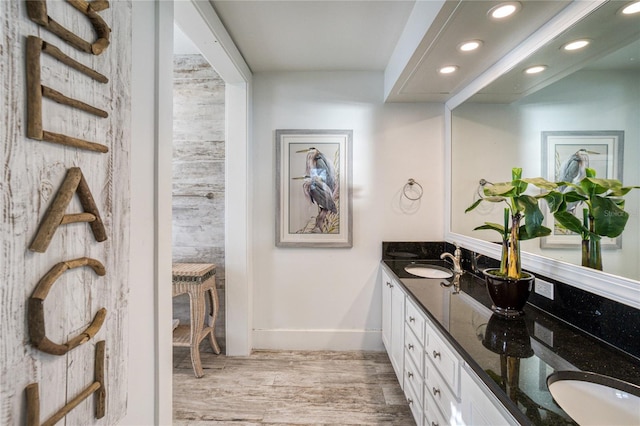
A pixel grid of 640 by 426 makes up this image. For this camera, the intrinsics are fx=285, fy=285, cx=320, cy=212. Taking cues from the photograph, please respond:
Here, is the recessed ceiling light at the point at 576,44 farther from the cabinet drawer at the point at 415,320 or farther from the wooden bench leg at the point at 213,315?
the wooden bench leg at the point at 213,315

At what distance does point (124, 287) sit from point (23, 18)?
818 millimetres

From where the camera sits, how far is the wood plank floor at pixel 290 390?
1924 mm

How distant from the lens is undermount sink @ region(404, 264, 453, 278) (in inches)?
94.7

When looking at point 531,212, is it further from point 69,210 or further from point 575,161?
point 69,210

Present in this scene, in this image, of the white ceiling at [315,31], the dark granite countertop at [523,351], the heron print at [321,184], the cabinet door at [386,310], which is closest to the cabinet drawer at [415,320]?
the dark granite countertop at [523,351]

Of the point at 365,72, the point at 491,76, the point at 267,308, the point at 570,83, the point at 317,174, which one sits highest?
the point at 365,72

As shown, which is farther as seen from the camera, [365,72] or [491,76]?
[365,72]

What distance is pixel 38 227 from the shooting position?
737 mm

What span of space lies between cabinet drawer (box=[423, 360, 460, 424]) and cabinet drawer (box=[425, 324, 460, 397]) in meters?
0.04

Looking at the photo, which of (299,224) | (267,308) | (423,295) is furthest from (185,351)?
(423,295)

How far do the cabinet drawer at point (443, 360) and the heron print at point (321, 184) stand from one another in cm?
143

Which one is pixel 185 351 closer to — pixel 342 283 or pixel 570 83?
pixel 342 283

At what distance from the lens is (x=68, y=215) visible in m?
0.80

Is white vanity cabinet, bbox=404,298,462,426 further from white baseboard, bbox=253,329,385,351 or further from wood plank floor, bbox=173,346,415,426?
white baseboard, bbox=253,329,385,351
